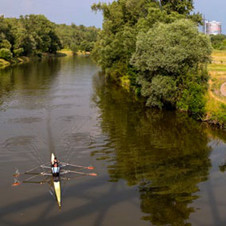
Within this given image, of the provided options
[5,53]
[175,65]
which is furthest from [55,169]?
[5,53]

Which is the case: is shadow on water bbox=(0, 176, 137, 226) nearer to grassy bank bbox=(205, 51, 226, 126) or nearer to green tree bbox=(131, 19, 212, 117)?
grassy bank bbox=(205, 51, 226, 126)

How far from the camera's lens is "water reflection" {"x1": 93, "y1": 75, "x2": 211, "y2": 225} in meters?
21.6

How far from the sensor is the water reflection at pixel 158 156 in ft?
70.7

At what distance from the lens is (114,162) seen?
2800 cm

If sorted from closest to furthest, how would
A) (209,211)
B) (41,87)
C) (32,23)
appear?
(209,211)
(41,87)
(32,23)

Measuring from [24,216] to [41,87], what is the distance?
158 ft

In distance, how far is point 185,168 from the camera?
90.0ft

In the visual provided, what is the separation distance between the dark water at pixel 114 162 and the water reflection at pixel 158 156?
0.07 metres

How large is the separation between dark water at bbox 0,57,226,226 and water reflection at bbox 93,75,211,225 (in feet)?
0.22

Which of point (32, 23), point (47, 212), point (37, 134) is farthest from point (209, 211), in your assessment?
point (32, 23)

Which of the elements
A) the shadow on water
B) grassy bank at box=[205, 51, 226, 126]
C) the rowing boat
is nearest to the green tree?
grassy bank at box=[205, 51, 226, 126]

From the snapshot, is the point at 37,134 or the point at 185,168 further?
the point at 37,134

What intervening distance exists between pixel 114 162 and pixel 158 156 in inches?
182

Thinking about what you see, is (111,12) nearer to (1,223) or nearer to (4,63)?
(4,63)
